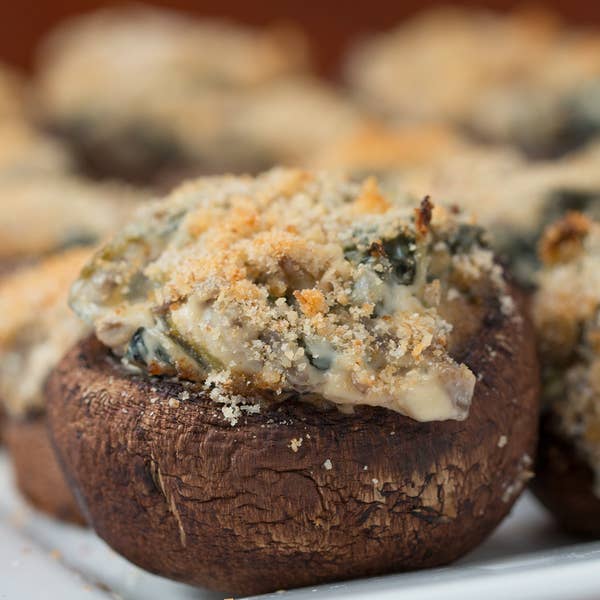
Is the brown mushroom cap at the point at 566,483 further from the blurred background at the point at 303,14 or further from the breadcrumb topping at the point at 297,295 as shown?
the blurred background at the point at 303,14

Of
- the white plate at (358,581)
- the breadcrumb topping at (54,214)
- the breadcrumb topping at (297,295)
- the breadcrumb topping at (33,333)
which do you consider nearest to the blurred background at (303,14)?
the breadcrumb topping at (54,214)

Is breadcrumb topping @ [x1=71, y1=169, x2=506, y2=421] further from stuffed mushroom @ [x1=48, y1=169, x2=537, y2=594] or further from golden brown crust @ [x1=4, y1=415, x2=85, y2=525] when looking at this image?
golden brown crust @ [x1=4, y1=415, x2=85, y2=525]

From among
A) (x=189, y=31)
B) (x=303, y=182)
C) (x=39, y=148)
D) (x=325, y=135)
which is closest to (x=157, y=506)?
(x=303, y=182)

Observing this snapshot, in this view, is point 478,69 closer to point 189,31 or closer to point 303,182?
point 189,31

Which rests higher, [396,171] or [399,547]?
[396,171]

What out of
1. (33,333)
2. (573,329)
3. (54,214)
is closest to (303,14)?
(54,214)

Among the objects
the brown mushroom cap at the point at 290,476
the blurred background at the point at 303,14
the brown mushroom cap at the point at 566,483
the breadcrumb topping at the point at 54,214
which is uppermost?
the blurred background at the point at 303,14
